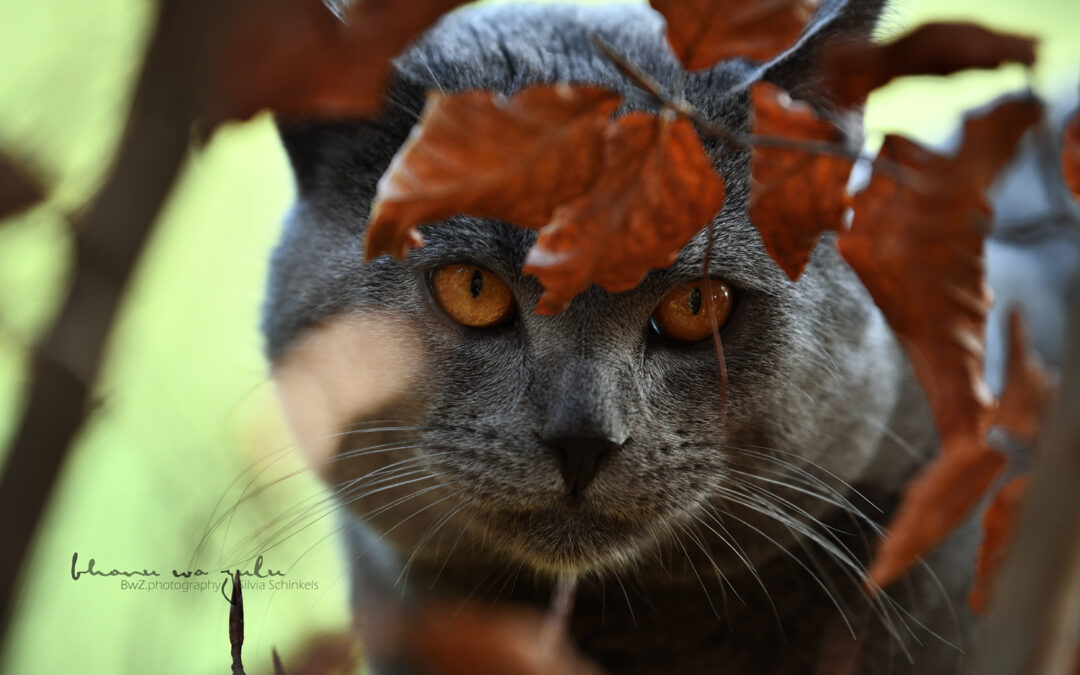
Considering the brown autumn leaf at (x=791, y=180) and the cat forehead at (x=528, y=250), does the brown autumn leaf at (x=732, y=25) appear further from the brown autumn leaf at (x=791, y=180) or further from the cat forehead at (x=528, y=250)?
the cat forehead at (x=528, y=250)

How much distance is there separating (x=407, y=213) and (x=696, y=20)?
0.24 meters

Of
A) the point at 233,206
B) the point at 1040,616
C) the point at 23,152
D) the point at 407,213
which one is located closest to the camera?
the point at 1040,616

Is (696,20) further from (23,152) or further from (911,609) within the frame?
(911,609)

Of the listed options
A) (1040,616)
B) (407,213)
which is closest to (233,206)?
(407,213)

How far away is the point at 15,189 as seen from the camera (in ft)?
2.31

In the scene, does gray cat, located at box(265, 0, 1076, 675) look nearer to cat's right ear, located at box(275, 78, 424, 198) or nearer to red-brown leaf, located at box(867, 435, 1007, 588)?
cat's right ear, located at box(275, 78, 424, 198)

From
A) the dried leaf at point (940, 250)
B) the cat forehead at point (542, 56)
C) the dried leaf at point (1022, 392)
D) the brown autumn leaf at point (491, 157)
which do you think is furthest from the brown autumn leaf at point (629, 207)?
the cat forehead at point (542, 56)

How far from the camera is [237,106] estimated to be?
603mm

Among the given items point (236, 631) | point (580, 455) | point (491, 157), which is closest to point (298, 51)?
point (491, 157)

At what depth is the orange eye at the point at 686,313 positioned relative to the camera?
1.01m

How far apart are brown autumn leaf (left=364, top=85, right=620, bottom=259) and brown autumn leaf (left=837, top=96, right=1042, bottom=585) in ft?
0.64

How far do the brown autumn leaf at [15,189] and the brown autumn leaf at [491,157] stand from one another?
326 mm

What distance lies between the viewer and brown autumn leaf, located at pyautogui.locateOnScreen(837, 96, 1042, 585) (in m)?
0.48

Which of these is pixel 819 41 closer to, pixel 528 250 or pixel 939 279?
pixel 528 250
